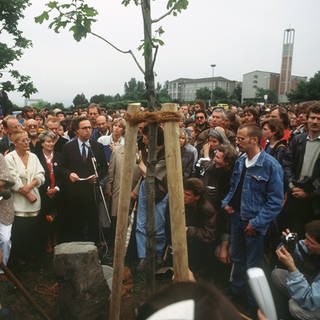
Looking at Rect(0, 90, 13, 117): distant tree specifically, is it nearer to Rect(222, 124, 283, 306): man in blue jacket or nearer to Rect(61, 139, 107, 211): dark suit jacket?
Rect(61, 139, 107, 211): dark suit jacket

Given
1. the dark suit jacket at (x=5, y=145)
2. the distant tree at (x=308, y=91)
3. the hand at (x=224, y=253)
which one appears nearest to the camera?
the hand at (x=224, y=253)

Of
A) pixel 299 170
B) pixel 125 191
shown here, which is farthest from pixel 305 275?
pixel 125 191

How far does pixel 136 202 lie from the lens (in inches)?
206

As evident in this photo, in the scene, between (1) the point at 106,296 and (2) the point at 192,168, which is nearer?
(1) the point at 106,296

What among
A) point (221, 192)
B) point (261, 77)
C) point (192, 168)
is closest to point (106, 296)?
point (221, 192)

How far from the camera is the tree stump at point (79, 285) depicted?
11.8ft

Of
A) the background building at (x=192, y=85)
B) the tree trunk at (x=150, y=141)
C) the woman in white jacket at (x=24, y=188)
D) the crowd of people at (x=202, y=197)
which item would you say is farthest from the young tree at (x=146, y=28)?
the background building at (x=192, y=85)

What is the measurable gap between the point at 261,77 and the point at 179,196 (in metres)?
136

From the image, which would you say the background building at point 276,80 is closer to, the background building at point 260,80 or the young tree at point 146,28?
the background building at point 260,80

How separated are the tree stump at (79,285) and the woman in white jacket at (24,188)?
130cm

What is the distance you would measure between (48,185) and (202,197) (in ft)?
8.32

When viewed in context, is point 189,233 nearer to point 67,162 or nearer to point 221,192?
point 221,192

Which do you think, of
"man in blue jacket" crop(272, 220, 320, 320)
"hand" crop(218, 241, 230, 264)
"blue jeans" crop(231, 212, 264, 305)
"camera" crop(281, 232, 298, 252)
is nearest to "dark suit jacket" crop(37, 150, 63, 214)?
"hand" crop(218, 241, 230, 264)

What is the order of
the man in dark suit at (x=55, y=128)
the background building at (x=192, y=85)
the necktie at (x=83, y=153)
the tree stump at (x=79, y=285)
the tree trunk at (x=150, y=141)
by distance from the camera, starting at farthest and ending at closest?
the background building at (x=192, y=85)
the man in dark suit at (x=55, y=128)
the necktie at (x=83, y=153)
the tree stump at (x=79, y=285)
the tree trunk at (x=150, y=141)
